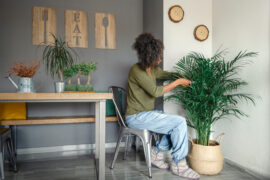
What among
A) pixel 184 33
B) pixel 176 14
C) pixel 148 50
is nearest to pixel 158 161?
pixel 148 50

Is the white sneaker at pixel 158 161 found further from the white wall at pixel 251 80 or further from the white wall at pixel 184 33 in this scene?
the white wall at pixel 251 80

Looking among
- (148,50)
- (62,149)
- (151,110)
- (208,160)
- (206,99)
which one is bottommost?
(62,149)

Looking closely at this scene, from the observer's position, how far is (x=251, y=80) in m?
2.30

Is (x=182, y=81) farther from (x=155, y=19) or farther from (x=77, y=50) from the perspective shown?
(x=77, y=50)

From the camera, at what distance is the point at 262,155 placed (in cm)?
216

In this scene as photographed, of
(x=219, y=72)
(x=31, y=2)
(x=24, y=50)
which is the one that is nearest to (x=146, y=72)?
(x=219, y=72)

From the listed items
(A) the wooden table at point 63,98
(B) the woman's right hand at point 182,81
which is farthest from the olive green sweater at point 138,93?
(A) the wooden table at point 63,98

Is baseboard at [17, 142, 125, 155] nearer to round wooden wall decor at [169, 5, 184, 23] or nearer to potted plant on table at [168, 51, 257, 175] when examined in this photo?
potted plant on table at [168, 51, 257, 175]

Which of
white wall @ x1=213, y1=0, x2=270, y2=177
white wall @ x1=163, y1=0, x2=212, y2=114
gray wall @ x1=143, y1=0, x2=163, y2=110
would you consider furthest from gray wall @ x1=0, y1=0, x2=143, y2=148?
white wall @ x1=213, y1=0, x2=270, y2=177

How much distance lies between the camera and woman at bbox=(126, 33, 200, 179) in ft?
7.22

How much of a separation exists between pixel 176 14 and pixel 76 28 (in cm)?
149

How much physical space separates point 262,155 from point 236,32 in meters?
1.36

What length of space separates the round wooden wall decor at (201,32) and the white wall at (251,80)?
201 mm

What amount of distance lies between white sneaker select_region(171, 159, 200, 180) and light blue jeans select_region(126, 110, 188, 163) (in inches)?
2.4
